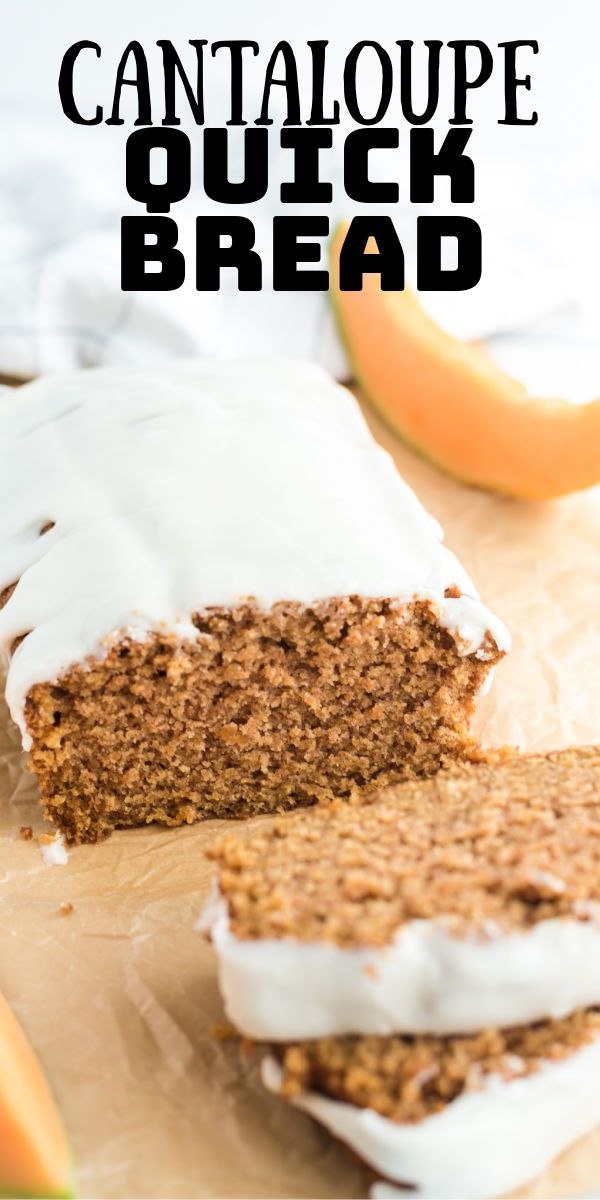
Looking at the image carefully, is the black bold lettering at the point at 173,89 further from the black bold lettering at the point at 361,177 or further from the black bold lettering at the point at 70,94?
the black bold lettering at the point at 361,177

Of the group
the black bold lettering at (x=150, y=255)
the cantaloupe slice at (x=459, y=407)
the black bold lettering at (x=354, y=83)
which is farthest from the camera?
the black bold lettering at (x=354, y=83)

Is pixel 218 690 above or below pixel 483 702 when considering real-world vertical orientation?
above

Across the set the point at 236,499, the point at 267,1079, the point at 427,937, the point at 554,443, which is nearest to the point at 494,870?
the point at 427,937

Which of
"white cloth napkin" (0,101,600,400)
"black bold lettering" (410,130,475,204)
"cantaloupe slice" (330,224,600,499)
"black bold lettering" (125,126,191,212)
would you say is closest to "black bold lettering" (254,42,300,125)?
"white cloth napkin" (0,101,600,400)

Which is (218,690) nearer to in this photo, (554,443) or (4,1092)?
(4,1092)

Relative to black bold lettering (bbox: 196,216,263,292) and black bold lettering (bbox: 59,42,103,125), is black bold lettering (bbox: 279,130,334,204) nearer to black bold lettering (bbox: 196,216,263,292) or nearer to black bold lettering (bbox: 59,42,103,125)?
black bold lettering (bbox: 196,216,263,292)

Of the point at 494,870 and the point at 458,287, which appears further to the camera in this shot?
the point at 458,287

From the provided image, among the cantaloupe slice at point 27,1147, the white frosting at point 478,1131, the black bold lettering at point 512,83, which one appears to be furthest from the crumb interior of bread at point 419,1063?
the black bold lettering at point 512,83
